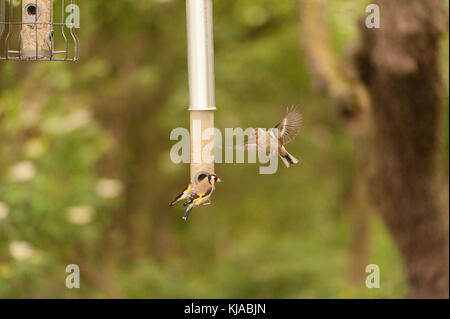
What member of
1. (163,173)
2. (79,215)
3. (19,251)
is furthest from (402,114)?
(163,173)

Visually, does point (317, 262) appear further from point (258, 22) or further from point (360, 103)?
point (360, 103)

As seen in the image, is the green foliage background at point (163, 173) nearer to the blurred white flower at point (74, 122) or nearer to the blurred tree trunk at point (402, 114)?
the blurred white flower at point (74, 122)

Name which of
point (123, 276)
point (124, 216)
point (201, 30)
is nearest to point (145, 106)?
point (124, 216)

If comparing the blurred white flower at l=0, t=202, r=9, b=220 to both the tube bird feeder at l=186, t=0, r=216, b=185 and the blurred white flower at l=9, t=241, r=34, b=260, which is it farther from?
the tube bird feeder at l=186, t=0, r=216, b=185

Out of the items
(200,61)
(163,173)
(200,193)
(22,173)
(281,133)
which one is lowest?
(200,193)

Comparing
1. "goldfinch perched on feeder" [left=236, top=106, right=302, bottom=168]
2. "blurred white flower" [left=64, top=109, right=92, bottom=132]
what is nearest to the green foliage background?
"blurred white flower" [left=64, top=109, right=92, bottom=132]

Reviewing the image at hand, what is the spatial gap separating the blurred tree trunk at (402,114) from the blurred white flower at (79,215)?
2707 millimetres

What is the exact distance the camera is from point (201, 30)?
329 cm

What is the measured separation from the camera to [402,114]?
21.6 ft

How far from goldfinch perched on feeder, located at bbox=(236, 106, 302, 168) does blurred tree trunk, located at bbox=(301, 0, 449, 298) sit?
319cm

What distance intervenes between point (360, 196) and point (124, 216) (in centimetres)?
434

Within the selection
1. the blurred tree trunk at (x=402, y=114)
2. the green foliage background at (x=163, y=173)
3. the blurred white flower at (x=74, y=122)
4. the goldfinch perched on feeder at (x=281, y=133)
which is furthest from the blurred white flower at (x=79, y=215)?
the goldfinch perched on feeder at (x=281, y=133)

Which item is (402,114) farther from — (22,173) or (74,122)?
(22,173)

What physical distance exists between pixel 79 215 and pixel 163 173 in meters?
5.79
